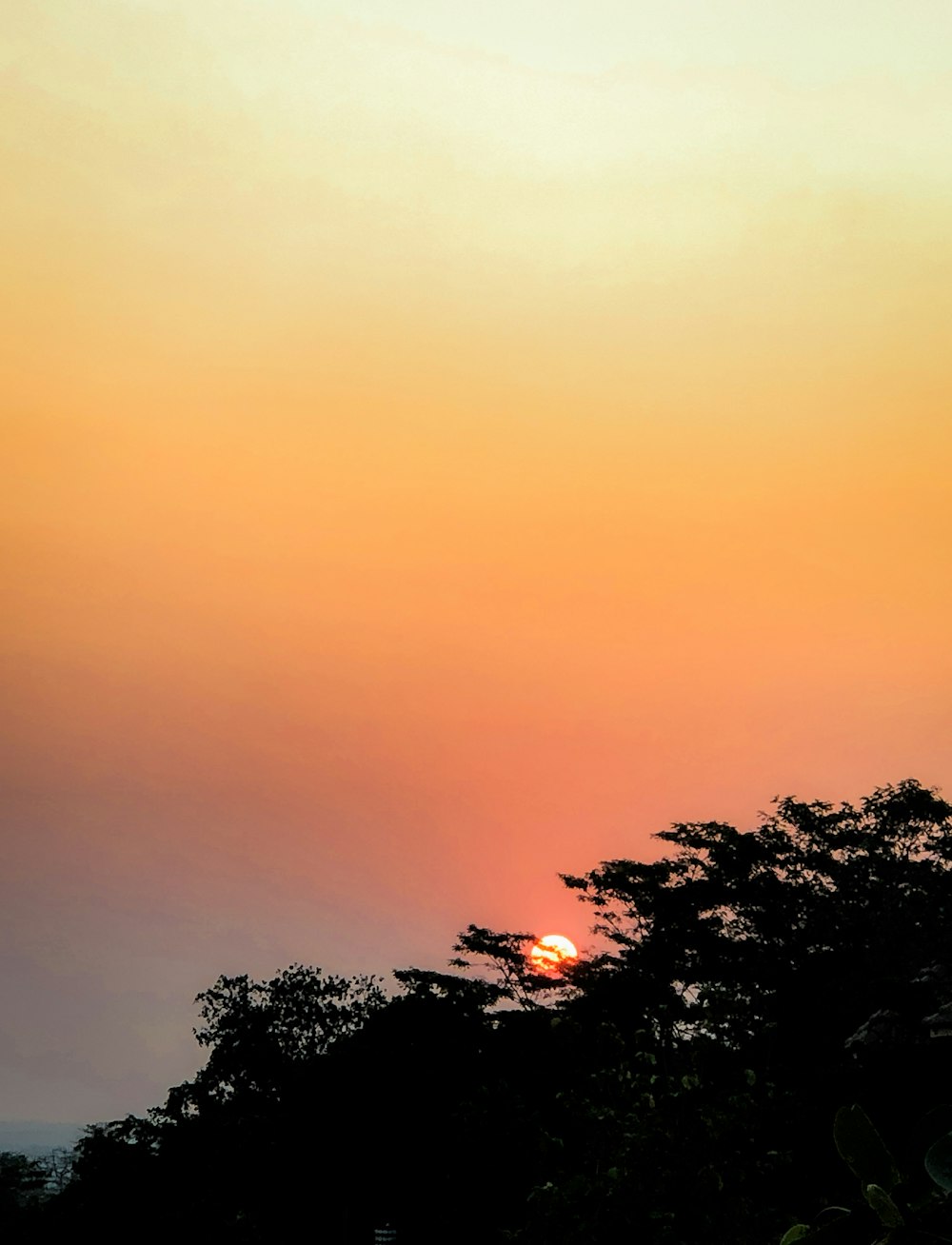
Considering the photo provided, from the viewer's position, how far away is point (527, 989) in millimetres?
41156

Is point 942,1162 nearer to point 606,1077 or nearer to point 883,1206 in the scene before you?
point 883,1206

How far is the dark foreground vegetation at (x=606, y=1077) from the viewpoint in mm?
13734

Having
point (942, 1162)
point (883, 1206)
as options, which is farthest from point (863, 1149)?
point (942, 1162)

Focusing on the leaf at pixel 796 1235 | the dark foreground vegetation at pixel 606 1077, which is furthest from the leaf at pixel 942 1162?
the dark foreground vegetation at pixel 606 1077

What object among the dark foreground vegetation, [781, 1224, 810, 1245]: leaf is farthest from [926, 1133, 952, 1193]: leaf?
the dark foreground vegetation

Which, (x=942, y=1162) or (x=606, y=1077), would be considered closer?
(x=942, y=1162)

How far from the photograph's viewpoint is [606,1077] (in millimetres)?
15133

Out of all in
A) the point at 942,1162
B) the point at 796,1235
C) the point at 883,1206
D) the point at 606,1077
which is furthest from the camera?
the point at 606,1077

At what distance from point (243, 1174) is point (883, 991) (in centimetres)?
1743

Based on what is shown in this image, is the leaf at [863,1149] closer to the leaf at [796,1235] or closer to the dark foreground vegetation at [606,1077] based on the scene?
the leaf at [796,1235]

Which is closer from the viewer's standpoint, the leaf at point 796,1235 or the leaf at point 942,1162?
the leaf at point 942,1162

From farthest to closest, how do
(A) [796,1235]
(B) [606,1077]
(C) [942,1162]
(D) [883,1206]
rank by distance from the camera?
1. (B) [606,1077]
2. (A) [796,1235]
3. (D) [883,1206]
4. (C) [942,1162]

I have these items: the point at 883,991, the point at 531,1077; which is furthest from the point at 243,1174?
the point at 883,991

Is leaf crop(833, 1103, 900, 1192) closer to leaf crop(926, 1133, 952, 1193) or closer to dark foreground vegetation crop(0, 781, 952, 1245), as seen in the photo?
leaf crop(926, 1133, 952, 1193)
